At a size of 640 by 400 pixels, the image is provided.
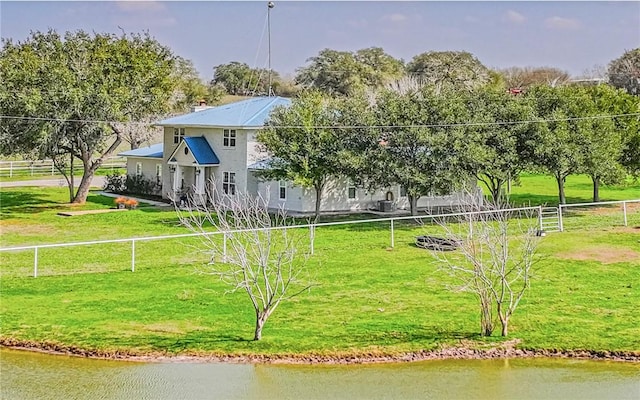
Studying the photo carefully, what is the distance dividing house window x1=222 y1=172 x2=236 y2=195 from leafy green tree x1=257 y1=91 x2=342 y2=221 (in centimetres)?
506

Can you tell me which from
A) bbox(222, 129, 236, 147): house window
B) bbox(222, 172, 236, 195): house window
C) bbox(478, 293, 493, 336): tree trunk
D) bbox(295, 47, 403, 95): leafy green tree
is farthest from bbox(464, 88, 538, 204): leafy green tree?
bbox(295, 47, 403, 95): leafy green tree

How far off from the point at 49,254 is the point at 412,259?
448 inches

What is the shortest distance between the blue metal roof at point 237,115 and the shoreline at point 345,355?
70.1ft

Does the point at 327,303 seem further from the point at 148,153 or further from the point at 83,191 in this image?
the point at 148,153

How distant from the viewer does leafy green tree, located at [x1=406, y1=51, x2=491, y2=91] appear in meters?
76.4

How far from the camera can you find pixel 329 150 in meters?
31.2

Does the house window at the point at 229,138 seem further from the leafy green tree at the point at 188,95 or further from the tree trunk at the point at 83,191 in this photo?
the leafy green tree at the point at 188,95

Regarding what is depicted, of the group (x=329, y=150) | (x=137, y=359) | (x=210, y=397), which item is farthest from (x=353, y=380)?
(x=329, y=150)

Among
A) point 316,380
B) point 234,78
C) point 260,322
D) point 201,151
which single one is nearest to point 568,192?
point 201,151

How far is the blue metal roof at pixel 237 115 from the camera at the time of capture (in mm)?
35875

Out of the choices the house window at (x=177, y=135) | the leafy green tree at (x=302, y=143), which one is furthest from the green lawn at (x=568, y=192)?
the house window at (x=177, y=135)

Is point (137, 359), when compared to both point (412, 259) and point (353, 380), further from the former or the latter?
point (412, 259)

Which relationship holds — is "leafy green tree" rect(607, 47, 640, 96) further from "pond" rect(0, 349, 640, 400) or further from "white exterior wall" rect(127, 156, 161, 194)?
"pond" rect(0, 349, 640, 400)

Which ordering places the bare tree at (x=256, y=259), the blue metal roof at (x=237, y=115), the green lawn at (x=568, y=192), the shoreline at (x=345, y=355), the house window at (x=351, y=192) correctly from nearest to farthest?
the shoreline at (x=345, y=355) < the bare tree at (x=256, y=259) < the house window at (x=351, y=192) < the blue metal roof at (x=237, y=115) < the green lawn at (x=568, y=192)
